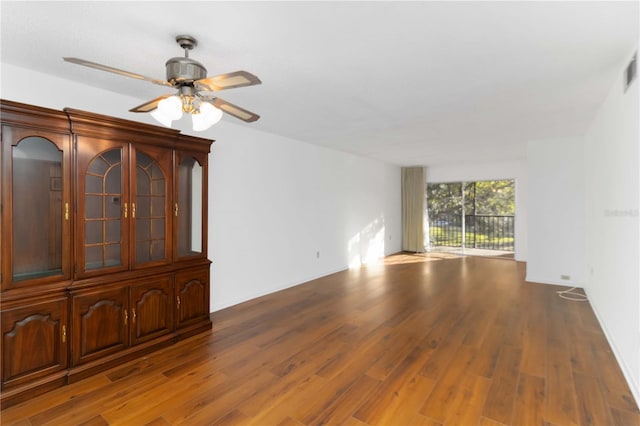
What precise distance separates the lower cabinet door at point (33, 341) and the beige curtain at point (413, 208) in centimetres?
764

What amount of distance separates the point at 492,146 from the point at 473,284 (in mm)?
Result: 2398

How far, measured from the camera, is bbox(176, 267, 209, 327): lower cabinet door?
10.2ft

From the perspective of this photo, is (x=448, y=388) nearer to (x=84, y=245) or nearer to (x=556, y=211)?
(x=84, y=245)

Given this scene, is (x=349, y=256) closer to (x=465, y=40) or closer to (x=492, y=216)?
(x=492, y=216)

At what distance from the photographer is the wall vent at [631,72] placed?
214cm

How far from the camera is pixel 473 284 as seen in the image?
17.1 feet

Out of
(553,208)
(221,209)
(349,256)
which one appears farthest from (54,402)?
(553,208)

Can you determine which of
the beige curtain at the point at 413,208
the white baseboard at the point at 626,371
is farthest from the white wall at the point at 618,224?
the beige curtain at the point at 413,208

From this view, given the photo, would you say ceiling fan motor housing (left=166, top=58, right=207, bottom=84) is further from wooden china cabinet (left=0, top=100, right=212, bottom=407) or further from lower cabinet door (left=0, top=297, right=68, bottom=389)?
lower cabinet door (left=0, top=297, right=68, bottom=389)

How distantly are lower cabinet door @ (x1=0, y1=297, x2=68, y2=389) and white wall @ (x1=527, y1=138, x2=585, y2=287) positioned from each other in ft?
19.9

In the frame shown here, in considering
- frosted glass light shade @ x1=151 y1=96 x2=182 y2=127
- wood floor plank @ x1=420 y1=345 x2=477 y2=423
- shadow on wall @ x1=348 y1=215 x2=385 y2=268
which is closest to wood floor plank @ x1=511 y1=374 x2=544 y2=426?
wood floor plank @ x1=420 y1=345 x2=477 y2=423

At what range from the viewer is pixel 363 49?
2.16m

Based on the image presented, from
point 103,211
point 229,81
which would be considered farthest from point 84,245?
point 229,81

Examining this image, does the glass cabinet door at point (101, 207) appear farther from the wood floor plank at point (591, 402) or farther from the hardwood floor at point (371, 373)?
the wood floor plank at point (591, 402)
